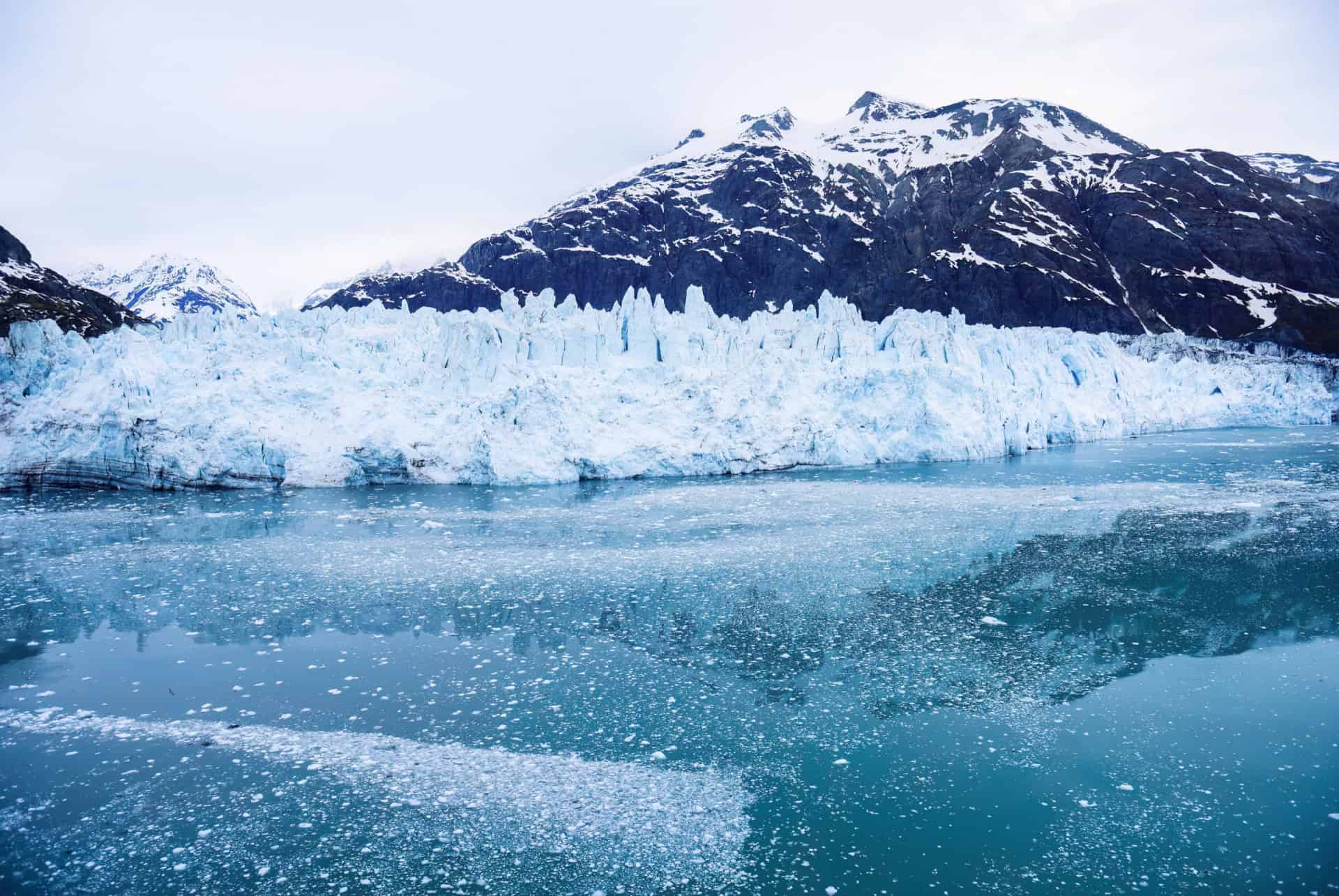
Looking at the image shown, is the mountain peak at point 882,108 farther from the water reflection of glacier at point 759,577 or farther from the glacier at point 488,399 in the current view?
the water reflection of glacier at point 759,577

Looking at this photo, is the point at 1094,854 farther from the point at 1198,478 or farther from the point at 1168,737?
the point at 1198,478

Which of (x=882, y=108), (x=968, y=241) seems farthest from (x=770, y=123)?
(x=968, y=241)

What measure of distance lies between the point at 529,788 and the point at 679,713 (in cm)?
163

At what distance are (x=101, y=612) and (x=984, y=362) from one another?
1182 inches

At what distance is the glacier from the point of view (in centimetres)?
1955

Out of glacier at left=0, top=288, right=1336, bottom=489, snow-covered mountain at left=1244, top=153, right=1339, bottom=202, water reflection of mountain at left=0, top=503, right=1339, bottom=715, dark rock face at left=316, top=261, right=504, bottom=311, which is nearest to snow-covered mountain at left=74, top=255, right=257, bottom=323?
dark rock face at left=316, top=261, right=504, bottom=311

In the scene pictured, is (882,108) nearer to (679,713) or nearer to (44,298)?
(44,298)

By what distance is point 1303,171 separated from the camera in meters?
127

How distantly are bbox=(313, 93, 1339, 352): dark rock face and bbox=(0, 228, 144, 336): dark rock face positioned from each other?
27226 mm

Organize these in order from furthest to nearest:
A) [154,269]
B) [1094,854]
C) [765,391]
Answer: [154,269] < [765,391] < [1094,854]

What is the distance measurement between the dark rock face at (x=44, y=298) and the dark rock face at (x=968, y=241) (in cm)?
2723

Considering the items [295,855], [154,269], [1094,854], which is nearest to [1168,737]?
[1094,854]

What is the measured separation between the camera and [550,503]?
17547 millimetres

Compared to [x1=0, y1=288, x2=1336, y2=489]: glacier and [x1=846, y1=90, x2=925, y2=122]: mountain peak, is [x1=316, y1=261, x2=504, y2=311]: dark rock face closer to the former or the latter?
[x1=0, y1=288, x2=1336, y2=489]: glacier
